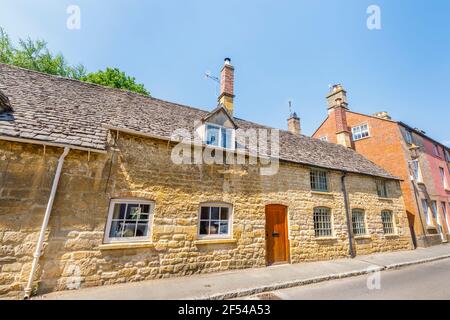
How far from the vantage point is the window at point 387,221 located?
42.0ft

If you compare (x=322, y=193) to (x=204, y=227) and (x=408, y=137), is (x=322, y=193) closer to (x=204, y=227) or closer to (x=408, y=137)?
(x=204, y=227)

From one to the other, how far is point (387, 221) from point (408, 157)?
6.27m

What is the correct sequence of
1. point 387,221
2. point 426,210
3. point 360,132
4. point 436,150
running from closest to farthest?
point 387,221
point 426,210
point 360,132
point 436,150

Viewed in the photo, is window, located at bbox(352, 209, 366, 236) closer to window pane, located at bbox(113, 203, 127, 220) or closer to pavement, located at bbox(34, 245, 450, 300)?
pavement, located at bbox(34, 245, 450, 300)

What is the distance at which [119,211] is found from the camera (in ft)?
21.4

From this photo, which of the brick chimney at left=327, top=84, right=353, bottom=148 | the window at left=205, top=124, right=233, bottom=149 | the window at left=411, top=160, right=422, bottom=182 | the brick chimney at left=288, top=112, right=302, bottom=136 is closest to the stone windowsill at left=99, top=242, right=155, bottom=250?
the window at left=205, top=124, right=233, bottom=149

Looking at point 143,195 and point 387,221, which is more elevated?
point 143,195

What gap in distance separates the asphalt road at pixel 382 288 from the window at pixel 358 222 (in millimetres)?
3560

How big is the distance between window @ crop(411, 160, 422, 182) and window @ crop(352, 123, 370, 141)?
12.9 ft

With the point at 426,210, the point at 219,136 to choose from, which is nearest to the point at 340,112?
the point at 426,210

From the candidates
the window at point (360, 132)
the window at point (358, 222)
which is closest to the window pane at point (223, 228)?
the window at point (358, 222)

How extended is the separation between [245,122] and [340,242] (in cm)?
855

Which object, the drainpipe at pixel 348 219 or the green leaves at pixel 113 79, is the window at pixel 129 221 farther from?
the green leaves at pixel 113 79

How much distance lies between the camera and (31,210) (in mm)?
5402
